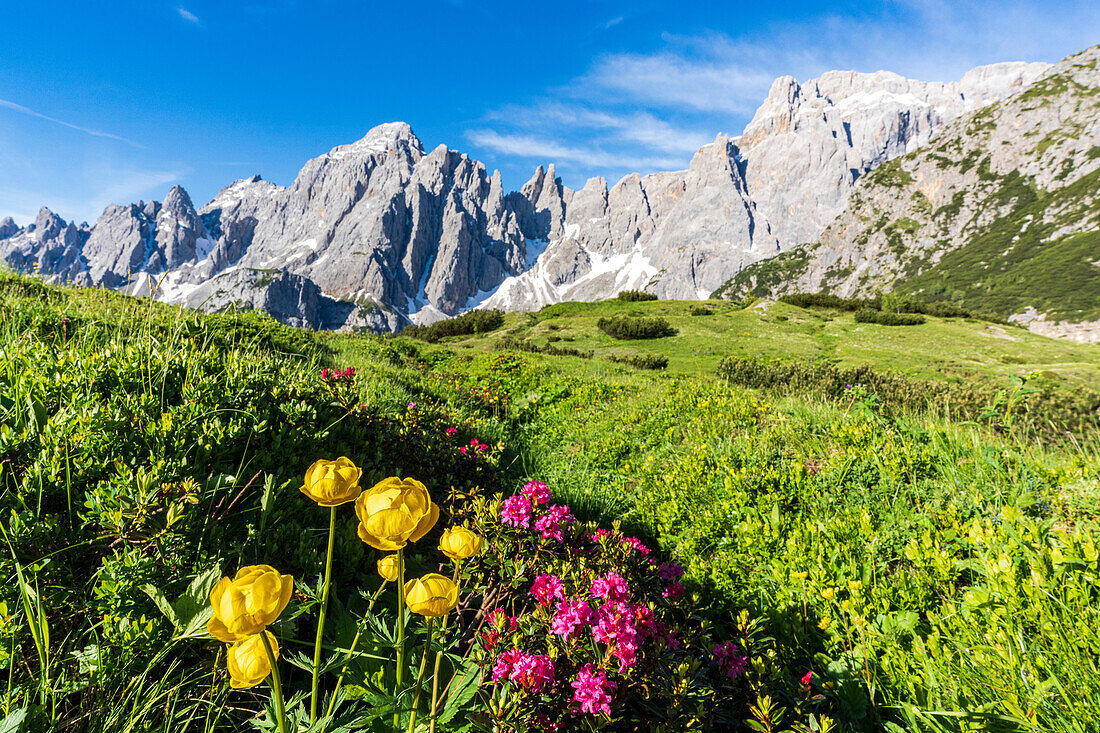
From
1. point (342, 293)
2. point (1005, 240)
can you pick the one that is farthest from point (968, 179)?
point (342, 293)

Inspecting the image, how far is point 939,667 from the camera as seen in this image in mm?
2211

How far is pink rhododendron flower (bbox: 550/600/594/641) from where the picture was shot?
6.20 feet

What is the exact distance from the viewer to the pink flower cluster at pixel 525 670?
5.53ft

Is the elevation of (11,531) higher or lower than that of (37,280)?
lower

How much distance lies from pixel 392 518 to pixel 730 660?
1900 mm

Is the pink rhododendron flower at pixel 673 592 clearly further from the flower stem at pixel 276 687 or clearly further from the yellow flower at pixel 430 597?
the flower stem at pixel 276 687

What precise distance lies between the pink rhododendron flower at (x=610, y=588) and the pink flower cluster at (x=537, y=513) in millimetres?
441

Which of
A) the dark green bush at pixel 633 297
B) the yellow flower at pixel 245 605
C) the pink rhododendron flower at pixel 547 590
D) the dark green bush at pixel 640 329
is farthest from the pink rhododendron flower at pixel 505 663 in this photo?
the dark green bush at pixel 633 297

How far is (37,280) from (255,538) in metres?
9.75

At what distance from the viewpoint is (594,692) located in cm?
166

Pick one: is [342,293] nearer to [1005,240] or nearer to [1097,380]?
[1097,380]

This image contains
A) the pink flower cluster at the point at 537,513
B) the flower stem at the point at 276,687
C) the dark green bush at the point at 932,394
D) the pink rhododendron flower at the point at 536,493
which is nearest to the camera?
the flower stem at the point at 276,687

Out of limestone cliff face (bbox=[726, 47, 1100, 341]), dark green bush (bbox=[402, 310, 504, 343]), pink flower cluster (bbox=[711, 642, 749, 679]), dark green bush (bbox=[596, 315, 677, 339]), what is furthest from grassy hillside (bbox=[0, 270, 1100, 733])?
limestone cliff face (bbox=[726, 47, 1100, 341])

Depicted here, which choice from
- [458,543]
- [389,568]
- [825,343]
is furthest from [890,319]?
[389,568]
